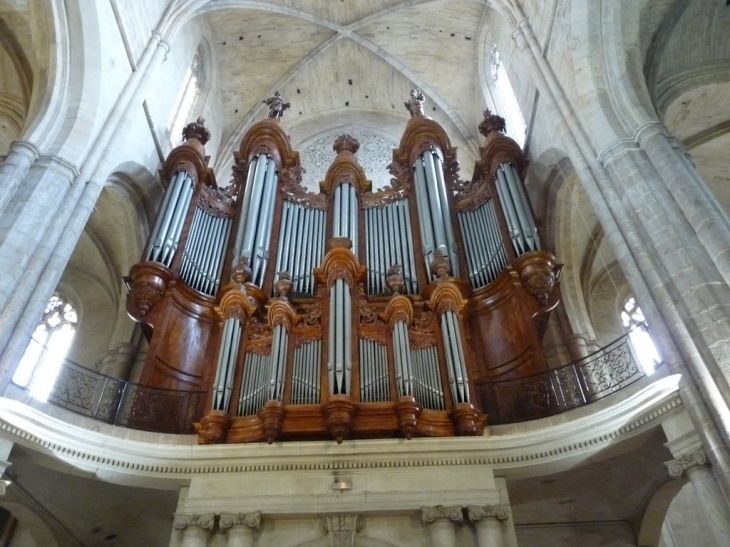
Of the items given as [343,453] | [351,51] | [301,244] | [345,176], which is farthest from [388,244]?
[351,51]

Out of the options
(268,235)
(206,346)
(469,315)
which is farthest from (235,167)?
(469,315)

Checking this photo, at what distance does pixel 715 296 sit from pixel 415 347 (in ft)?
11.2

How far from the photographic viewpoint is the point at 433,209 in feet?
34.5

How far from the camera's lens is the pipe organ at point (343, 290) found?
23.4 ft

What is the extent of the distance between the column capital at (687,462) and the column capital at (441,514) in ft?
7.11

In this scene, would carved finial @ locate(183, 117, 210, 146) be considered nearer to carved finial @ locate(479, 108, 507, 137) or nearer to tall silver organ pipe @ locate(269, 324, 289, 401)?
carved finial @ locate(479, 108, 507, 137)

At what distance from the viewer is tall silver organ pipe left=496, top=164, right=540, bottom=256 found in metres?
9.31

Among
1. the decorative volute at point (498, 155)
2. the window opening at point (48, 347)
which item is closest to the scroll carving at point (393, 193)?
the decorative volute at point (498, 155)

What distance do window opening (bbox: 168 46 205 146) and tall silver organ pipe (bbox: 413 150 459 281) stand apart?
532 cm

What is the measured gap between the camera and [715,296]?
5730 mm

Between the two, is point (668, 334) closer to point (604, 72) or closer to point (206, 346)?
point (604, 72)

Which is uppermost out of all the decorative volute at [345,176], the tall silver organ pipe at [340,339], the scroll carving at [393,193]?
the decorative volute at [345,176]

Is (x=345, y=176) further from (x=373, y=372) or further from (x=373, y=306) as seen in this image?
(x=373, y=372)

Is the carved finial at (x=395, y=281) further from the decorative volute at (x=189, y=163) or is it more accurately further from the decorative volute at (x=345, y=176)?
the decorative volute at (x=189, y=163)
